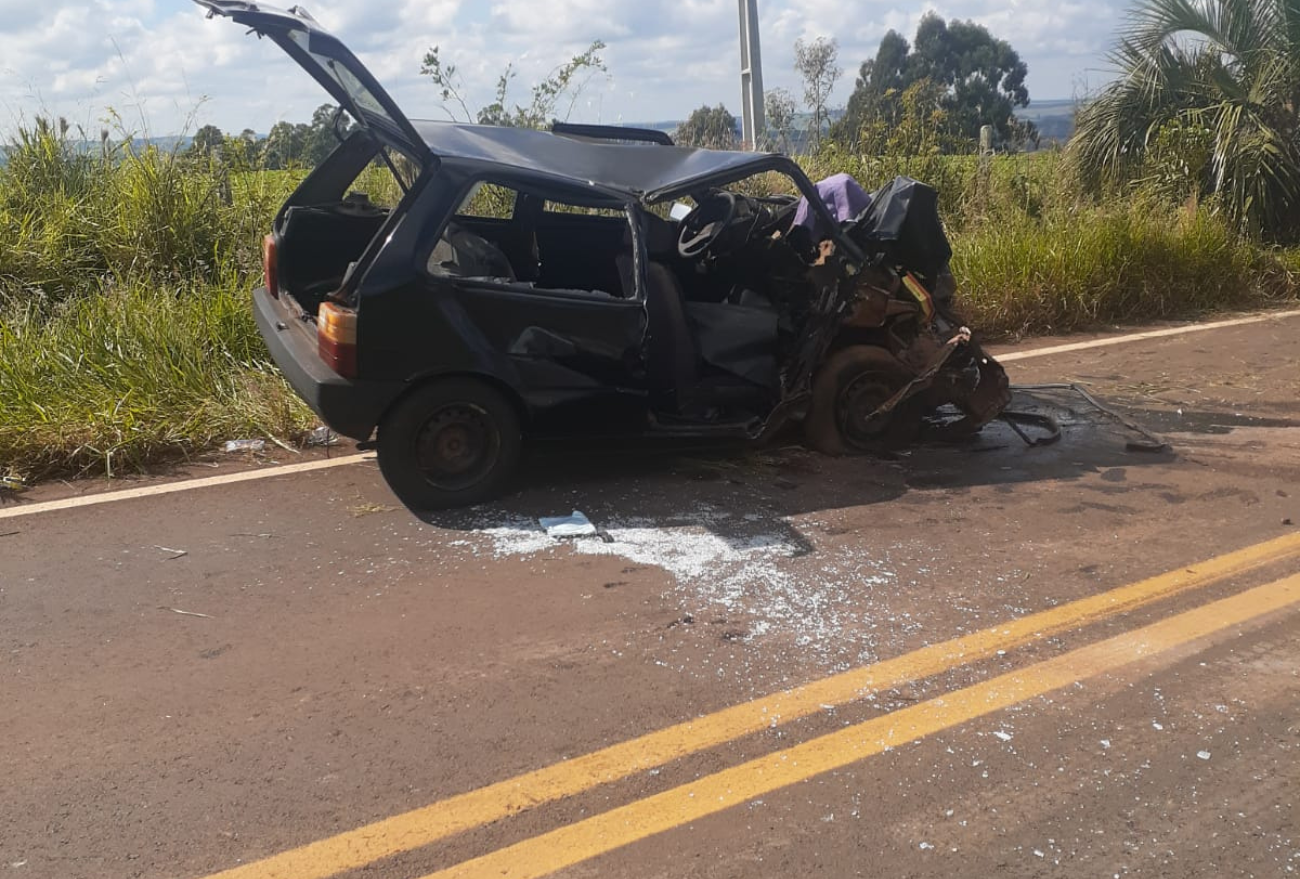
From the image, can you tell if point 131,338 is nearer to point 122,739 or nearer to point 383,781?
point 122,739

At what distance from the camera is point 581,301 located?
5.07 meters

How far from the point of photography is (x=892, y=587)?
4.21 m

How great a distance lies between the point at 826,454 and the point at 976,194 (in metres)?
6.50

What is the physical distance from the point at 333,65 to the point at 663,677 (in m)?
3.03

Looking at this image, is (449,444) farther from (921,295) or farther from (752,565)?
(921,295)

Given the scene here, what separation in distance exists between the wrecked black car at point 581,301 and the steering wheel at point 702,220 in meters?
0.01

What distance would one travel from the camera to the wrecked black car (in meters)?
4.73

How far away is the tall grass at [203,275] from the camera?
598cm

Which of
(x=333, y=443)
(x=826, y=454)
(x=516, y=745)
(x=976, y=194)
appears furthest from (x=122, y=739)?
(x=976, y=194)

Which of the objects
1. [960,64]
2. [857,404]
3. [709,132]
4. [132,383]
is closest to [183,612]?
[132,383]

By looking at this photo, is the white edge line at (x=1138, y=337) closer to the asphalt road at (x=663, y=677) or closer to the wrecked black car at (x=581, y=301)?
the wrecked black car at (x=581, y=301)

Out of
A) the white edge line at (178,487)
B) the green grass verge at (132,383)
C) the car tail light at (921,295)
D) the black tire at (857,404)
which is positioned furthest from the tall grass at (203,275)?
the car tail light at (921,295)

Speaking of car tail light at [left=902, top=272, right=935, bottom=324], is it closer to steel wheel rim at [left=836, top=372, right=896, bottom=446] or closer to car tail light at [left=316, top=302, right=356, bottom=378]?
steel wheel rim at [left=836, top=372, right=896, bottom=446]

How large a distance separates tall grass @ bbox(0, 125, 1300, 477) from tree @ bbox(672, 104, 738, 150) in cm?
117
